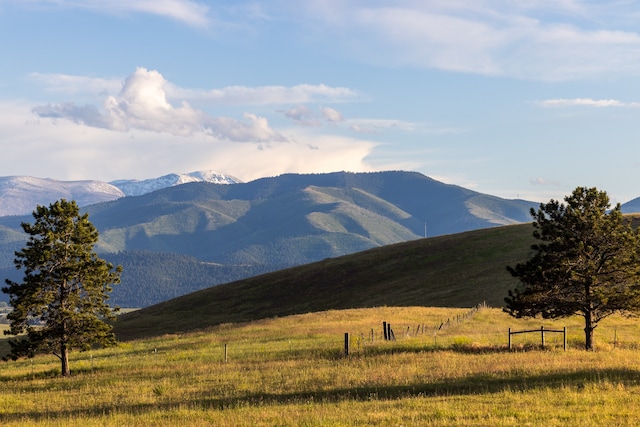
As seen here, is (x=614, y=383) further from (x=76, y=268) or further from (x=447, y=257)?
(x=447, y=257)

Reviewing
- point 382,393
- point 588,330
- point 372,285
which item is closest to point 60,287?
point 382,393

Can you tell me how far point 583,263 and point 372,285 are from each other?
2919 inches

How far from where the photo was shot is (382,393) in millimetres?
31953

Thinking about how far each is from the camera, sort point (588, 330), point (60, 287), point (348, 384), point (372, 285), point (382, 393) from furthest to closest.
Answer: point (372, 285), point (60, 287), point (588, 330), point (348, 384), point (382, 393)

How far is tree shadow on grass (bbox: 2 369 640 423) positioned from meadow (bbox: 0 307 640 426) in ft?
0.21

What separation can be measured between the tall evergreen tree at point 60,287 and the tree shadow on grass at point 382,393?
619 inches

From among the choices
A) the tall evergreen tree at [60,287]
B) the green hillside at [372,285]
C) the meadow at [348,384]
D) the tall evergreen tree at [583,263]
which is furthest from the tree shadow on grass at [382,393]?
the green hillside at [372,285]

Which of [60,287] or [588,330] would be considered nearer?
[588,330]

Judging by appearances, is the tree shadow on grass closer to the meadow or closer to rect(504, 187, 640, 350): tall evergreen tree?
the meadow

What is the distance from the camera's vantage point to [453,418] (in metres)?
24.1

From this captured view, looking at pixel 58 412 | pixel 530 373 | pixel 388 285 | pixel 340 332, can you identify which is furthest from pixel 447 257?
pixel 58 412

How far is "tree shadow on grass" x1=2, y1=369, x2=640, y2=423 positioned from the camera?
99.4 feet

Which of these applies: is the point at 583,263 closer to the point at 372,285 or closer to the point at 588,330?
the point at 588,330

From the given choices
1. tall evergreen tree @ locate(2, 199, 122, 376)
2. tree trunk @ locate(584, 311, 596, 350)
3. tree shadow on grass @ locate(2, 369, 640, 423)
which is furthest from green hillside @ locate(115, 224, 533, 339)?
tree shadow on grass @ locate(2, 369, 640, 423)
